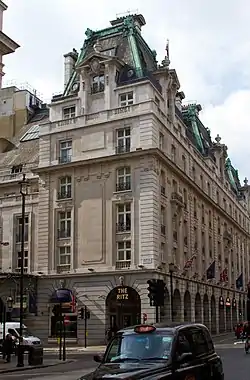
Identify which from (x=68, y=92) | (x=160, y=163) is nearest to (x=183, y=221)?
(x=160, y=163)

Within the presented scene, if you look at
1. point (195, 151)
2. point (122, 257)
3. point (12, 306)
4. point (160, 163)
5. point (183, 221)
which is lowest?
point (12, 306)

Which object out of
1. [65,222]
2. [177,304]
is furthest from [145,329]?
[177,304]

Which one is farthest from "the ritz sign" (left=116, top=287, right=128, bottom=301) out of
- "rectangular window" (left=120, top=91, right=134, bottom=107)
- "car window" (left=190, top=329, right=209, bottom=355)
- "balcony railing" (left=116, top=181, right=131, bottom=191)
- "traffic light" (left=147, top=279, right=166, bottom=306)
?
"car window" (left=190, top=329, right=209, bottom=355)

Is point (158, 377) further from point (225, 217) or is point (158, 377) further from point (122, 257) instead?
point (225, 217)

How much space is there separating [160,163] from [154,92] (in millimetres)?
6515

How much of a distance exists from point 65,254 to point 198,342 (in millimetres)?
44175

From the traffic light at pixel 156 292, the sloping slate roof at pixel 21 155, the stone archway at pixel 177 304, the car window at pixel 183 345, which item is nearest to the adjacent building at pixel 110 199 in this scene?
the stone archway at pixel 177 304

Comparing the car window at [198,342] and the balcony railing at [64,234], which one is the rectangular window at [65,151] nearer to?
the balcony railing at [64,234]

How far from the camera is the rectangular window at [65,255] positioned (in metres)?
54.5

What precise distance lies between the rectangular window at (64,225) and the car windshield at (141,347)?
146 feet

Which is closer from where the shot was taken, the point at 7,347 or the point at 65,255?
the point at 7,347

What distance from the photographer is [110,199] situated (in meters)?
53.1

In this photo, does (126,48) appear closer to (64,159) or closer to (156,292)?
(64,159)

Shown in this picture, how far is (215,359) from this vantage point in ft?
38.3
